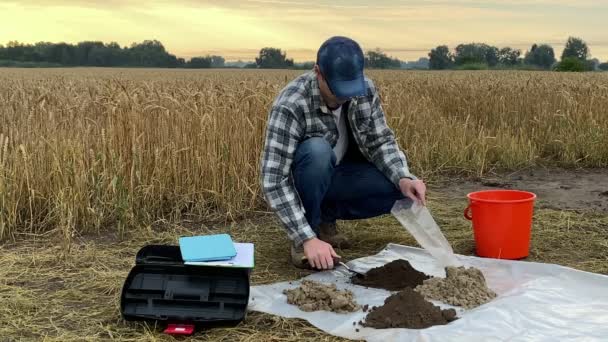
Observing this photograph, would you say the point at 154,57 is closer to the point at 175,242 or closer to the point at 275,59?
the point at 275,59

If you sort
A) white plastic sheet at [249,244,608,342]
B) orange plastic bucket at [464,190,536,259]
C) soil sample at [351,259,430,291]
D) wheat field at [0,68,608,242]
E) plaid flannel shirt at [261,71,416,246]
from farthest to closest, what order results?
wheat field at [0,68,608,242] < orange plastic bucket at [464,190,536,259] < soil sample at [351,259,430,291] < plaid flannel shirt at [261,71,416,246] < white plastic sheet at [249,244,608,342]

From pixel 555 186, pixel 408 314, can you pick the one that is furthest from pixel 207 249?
pixel 555 186

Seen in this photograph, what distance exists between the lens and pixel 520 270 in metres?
3.28

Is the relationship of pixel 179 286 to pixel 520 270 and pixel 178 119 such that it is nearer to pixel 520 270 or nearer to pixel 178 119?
pixel 520 270

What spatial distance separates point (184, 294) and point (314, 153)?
99cm

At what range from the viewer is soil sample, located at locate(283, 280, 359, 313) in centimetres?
279

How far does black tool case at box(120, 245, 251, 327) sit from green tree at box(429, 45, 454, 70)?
51744 mm

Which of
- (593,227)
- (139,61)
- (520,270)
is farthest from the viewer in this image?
(139,61)

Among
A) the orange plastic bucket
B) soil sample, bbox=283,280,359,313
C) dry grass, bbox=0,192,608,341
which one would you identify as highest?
the orange plastic bucket

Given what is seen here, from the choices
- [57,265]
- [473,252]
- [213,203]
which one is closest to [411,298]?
[473,252]

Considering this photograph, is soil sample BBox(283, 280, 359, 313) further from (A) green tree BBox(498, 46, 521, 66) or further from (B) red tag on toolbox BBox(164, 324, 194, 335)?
(A) green tree BBox(498, 46, 521, 66)

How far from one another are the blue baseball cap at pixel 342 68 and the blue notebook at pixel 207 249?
0.83 meters

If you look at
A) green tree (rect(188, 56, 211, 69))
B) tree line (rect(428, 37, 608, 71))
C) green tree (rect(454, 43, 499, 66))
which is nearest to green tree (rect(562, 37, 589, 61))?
tree line (rect(428, 37, 608, 71))

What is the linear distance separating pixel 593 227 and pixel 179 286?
2.97m
